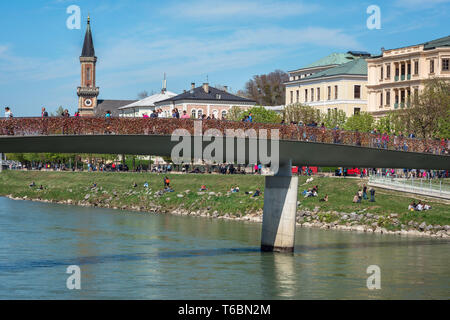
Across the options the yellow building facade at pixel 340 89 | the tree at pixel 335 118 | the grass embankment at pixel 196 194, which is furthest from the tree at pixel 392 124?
the yellow building facade at pixel 340 89

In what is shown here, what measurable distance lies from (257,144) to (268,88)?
455ft

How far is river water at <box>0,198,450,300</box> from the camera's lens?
36625 millimetres

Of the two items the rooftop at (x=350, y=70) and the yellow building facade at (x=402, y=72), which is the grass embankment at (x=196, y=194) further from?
the rooftop at (x=350, y=70)

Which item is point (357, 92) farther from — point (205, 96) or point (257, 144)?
point (257, 144)

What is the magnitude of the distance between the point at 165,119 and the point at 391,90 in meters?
73.5

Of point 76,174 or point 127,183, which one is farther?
point 76,174

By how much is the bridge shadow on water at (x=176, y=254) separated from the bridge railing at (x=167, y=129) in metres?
6.81

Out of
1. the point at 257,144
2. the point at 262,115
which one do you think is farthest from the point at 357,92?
the point at 257,144

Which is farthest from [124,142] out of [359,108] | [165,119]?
[359,108]

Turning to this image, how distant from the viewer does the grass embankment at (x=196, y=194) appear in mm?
68125

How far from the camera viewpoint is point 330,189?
76.4 m

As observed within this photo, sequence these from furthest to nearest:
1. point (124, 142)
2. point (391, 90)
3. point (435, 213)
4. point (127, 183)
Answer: point (391, 90) → point (127, 183) → point (435, 213) → point (124, 142)
